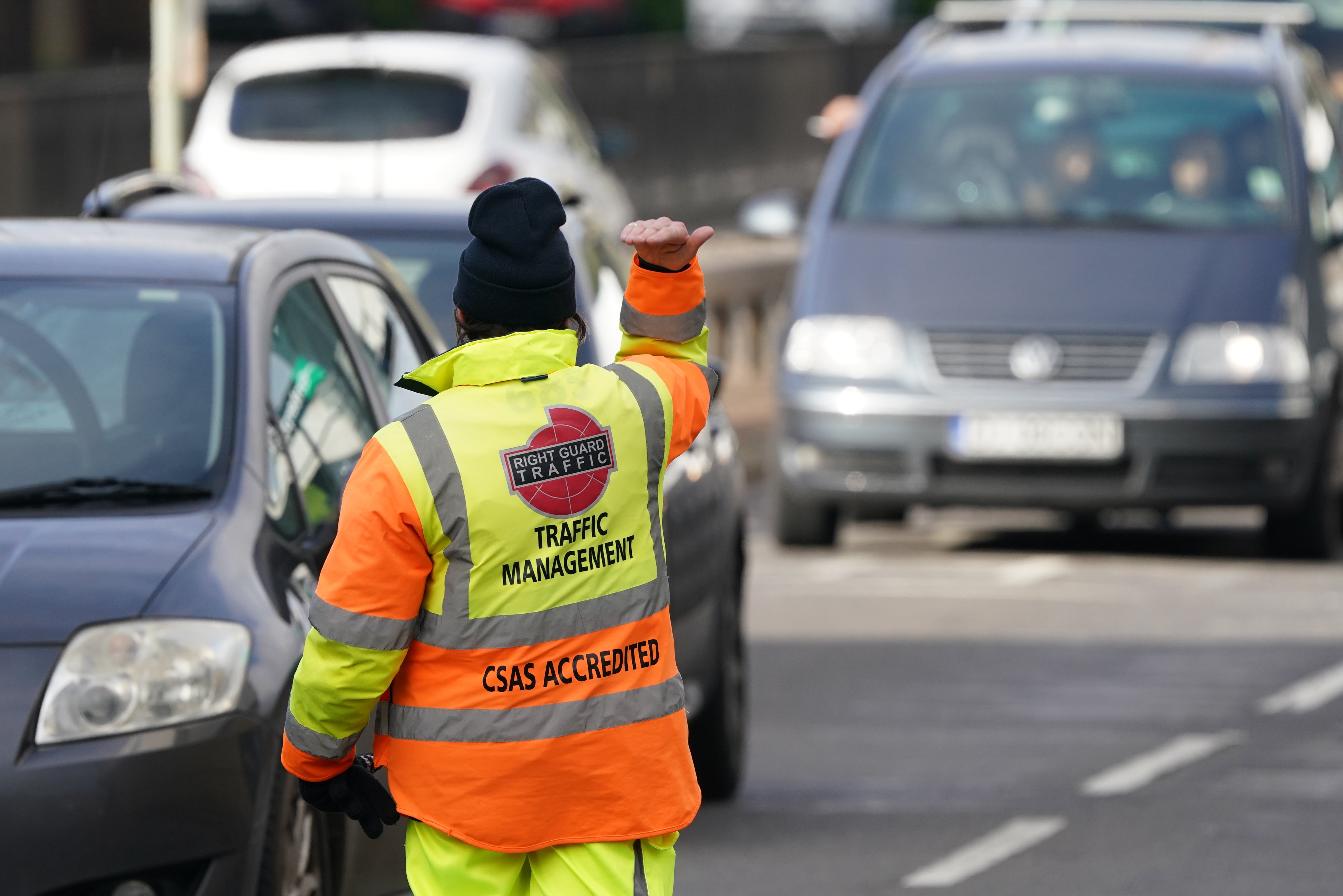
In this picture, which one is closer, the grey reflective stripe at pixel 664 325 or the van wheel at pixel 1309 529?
the grey reflective stripe at pixel 664 325

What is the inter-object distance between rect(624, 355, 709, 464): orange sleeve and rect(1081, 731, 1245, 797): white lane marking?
12.3 ft

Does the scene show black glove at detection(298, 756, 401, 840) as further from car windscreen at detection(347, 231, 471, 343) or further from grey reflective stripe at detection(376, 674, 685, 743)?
car windscreen at detection(347, 231, 471, 343)

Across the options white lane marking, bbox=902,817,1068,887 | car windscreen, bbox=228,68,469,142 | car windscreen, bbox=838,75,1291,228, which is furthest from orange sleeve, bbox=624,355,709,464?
car windscreen, bbox=228,68,469,142

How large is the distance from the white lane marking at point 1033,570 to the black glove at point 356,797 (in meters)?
7.70

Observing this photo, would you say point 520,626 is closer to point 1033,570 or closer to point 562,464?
point 562,464

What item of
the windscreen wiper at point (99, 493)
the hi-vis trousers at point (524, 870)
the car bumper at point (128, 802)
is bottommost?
the car bumper at point (128, 802)

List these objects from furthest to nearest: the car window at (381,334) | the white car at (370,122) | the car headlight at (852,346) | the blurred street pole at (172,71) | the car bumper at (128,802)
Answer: the white car at (370,122) < the blurred street pole at (172,71) < the car headlight at (852,346) < the car window at (381,334) < the car bumper at (128,802)

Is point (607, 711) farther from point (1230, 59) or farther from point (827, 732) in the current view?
point (1230, 59)

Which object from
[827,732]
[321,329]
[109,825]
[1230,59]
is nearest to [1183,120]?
[1230,59]

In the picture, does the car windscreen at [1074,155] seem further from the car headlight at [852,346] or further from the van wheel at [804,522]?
the van wheel at [804,522]

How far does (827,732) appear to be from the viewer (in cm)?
857

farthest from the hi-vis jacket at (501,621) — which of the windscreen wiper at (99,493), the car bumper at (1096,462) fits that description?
the car bumper at (1096,462)

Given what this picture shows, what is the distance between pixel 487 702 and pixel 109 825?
1056 millimetres

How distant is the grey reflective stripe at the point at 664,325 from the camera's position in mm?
4238
